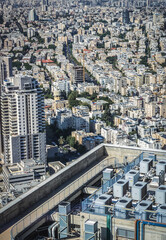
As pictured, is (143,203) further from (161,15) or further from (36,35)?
(161,15)

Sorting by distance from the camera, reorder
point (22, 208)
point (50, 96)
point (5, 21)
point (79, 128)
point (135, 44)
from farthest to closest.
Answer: point (5, 21) < point (135, 44) < point (50, 96) < point (79, 128) < point (22, 208)

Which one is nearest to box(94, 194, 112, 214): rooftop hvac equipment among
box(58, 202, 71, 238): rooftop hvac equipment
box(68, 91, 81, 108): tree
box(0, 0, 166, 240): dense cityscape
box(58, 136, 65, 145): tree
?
box(0, 0, 166, 240): dense cityscape

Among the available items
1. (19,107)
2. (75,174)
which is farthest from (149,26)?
(75,174)

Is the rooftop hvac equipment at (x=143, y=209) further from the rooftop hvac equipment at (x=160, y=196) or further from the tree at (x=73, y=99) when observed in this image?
the tree at (x=73, y=99)

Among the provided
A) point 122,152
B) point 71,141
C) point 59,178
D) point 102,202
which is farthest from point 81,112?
point 102,202

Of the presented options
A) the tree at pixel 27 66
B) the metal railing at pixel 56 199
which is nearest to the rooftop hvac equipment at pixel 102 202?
the metal railing at pixel 56 199

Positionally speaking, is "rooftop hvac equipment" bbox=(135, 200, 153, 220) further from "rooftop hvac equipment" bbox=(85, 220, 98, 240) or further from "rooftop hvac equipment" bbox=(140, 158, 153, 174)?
"rooftop hvac equipment" bbox=(140, 158, 153, 174)
